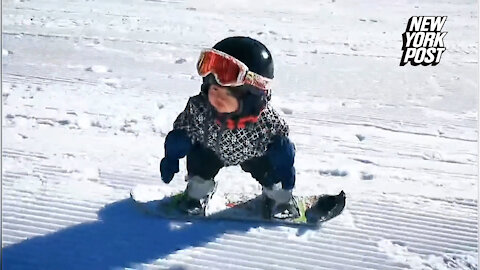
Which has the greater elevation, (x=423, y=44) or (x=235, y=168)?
(x=423, y=44)

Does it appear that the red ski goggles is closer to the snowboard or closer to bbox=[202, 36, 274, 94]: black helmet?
bbox=[202, 36, 274, 94]: black helmet

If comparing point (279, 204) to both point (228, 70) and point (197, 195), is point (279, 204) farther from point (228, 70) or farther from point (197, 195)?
point (228, 70)

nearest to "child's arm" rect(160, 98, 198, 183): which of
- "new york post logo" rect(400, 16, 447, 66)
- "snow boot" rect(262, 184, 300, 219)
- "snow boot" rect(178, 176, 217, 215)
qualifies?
"snow boot" rect(178, 176, 217, 215)

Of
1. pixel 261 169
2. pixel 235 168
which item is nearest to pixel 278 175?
pixel 261 169

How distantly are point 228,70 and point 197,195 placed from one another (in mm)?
429

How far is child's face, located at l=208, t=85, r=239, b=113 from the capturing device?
154 cm

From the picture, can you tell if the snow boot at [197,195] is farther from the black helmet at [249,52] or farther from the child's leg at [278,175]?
the black helmet at [249,52]

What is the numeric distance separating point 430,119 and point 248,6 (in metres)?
1.81

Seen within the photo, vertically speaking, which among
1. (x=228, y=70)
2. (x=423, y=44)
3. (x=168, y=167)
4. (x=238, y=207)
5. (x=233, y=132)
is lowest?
(x=238, y=207)

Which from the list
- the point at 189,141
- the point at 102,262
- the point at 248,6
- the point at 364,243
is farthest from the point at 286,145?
the point at 248,6

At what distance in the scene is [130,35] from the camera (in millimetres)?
3506

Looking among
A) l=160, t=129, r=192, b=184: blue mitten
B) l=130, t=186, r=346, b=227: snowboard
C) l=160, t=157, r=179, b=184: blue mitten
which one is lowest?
l=130, t=186, r=346, b=227: snowboard

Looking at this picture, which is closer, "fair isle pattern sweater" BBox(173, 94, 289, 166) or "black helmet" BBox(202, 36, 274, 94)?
"black helmet" BBox(202, 36, 274, 94)

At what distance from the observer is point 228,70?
1491 mm
